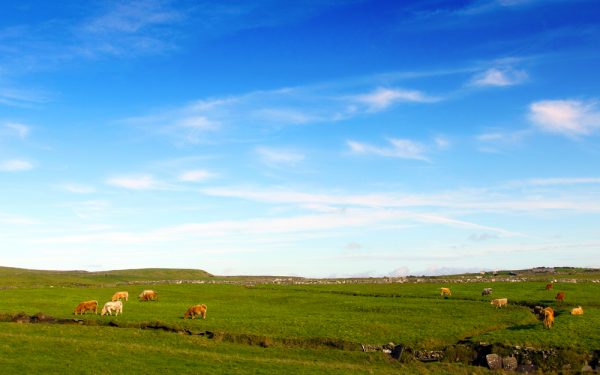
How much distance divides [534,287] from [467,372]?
58917 millimetres

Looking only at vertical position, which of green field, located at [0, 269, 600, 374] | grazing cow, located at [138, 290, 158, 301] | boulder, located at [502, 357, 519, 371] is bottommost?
boulder, located at [502, 357, 519, 371]

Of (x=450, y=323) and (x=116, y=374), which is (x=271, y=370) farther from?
(x=450, y=323)

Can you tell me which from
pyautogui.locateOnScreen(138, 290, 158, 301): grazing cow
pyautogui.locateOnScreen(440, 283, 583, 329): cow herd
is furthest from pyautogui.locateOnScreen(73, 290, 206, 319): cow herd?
pyautogui.locateOnScreen(440, 283, 583, 329): cow herd

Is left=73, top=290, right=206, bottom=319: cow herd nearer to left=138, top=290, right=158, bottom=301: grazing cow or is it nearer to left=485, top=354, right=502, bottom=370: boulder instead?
left=138, top=290, right=158, bottom=301: grazing cow

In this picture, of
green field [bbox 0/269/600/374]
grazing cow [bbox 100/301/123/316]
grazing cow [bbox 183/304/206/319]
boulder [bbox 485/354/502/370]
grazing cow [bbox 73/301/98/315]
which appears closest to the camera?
green field [bbox 0/269/600/374]

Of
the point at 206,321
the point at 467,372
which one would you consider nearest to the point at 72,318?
the point at 206,321

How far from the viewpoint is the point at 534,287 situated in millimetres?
81562

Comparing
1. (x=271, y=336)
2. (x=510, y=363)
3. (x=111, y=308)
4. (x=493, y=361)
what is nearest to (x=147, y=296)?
(x=111, y=308)

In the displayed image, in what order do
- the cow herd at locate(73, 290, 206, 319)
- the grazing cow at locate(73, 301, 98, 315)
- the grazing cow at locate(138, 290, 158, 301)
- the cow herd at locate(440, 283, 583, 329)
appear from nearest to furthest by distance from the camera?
the cow herd at locate(440, 283, 583, 329), the cow herd at locate(73, 290, 206, 319), the grazing cow at locate(73, 301, 98, 315), the grazing cow at locate(138, 290, 158, 301)

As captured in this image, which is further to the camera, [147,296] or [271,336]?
[147,296]

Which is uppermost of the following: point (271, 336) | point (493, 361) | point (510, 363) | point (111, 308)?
point (111, 308)

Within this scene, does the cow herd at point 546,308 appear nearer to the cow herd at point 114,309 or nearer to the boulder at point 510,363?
the boulder at point 510,363

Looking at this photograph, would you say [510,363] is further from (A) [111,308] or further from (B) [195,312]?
(A) [111,308]

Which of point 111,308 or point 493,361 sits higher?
point 111,308
